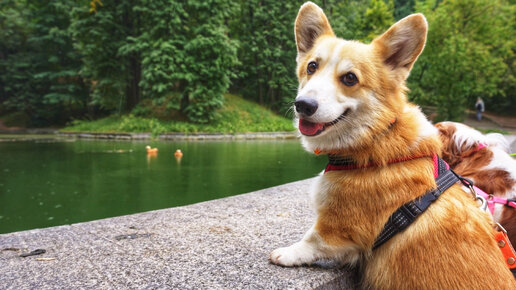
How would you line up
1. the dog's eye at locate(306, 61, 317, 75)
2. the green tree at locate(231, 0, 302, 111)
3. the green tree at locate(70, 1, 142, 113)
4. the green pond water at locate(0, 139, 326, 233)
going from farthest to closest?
the green tree at locate(231, 0, 302, 111), the green tree at locate(70, 1, 142, 113), the green pond water at locate(0, 139, 326, 233), the dog's eye at locate(306, 61, 317, 75)

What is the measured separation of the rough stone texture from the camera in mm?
1515

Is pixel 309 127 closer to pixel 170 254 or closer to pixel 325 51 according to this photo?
pixel 325 51

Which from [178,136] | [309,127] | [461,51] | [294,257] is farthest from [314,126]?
[461,51]

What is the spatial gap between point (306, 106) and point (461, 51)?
19469 mm

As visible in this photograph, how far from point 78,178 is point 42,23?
21.9 metres

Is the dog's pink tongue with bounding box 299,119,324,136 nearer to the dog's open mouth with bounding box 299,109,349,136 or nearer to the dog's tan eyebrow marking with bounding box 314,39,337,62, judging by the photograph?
the dog's open mouth with bounding box 299,109,349,136

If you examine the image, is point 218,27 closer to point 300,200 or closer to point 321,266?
point 300,200

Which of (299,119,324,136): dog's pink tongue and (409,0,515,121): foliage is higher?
(409,0,515,121): foliage

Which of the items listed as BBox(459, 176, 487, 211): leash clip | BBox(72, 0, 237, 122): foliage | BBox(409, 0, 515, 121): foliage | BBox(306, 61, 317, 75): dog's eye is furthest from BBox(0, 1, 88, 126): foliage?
BBox(459, 176, 487, 211): leash clip

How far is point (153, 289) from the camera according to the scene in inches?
56.6

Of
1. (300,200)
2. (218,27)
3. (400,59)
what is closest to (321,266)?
(400,59)

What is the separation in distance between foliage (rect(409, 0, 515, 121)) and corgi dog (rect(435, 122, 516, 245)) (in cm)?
1791

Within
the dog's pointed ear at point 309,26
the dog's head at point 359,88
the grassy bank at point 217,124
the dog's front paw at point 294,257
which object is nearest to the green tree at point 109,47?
the grassy bank at point 217,124

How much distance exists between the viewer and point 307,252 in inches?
62.9
